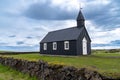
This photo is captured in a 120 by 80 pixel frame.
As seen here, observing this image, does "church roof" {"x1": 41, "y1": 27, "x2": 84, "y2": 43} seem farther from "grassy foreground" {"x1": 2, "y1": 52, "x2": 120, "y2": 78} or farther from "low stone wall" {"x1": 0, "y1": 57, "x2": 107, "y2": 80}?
"low stone wall" {"x1": 0, "y1": 57, "x2": 107, "y2": 80}

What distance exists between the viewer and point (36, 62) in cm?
1642

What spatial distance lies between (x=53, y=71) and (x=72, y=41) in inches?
1084

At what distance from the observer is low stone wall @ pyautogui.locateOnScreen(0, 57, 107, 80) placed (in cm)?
935

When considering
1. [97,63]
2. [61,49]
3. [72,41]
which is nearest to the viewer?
[97,63]

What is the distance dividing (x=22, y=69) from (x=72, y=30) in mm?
25071

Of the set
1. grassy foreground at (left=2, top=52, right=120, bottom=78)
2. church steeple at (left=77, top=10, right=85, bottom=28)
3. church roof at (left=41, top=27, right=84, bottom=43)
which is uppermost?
church steeple at (left=77, top=10, right=85, bottom=28)

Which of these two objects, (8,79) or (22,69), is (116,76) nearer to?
(8,79)

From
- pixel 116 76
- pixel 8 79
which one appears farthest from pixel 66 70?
pixel 8 79

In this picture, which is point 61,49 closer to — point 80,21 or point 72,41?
point 72,41

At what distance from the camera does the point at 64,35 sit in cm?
4428

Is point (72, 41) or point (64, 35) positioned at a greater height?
point (64, 35)

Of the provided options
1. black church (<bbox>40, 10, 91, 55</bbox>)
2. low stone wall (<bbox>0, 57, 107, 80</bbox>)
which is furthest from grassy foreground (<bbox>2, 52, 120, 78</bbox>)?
black church (<bbox>40, 10, 91, 55</bbox>)

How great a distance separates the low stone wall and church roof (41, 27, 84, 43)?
70.0 ft

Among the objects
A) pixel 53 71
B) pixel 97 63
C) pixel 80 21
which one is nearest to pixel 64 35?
pixel 80 21
